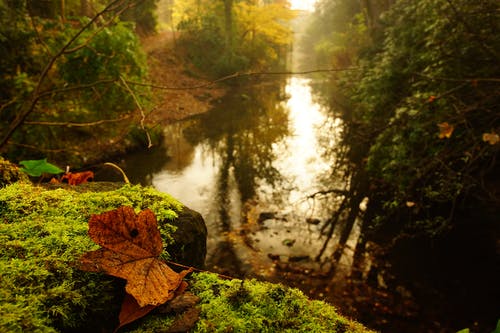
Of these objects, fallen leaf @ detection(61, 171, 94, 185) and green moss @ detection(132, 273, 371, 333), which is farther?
fallen leaf @ detection(61, 171, 94, 185)

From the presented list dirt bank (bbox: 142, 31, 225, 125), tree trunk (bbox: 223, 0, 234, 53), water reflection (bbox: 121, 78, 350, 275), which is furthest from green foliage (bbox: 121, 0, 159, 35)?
water reflection (bbox: 121, 78, 350, 275)

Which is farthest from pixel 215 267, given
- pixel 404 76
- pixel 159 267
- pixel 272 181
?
pixel 404 76

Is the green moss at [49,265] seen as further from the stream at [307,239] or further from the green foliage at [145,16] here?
the green foliage at [145,16]

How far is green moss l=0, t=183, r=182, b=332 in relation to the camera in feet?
2.23

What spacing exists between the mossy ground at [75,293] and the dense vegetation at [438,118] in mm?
2740

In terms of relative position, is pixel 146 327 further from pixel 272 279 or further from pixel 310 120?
pixel 310 120

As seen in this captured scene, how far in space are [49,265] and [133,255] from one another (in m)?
0.21

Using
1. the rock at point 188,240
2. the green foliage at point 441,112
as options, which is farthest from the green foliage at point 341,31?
the rock at point 188,240

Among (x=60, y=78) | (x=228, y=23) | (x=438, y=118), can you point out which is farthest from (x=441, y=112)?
(x=228, y=23)

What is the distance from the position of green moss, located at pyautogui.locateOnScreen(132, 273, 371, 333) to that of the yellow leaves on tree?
0.19ft

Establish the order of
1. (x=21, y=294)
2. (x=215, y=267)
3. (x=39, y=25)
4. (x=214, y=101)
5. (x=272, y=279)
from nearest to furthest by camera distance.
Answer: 1. (x=21, y=294)
2. (x=272, y=279)
3. (x=215, y=267)
4. (x=39, y=25)
5. (x=214, y=101)

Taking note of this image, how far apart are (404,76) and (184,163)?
6323 mm

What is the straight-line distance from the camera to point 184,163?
9344 mm

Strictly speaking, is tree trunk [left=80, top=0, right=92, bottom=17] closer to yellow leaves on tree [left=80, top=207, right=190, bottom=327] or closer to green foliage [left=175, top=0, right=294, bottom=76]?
green foliage [left=175, top=0, right=294, bottom=76]
